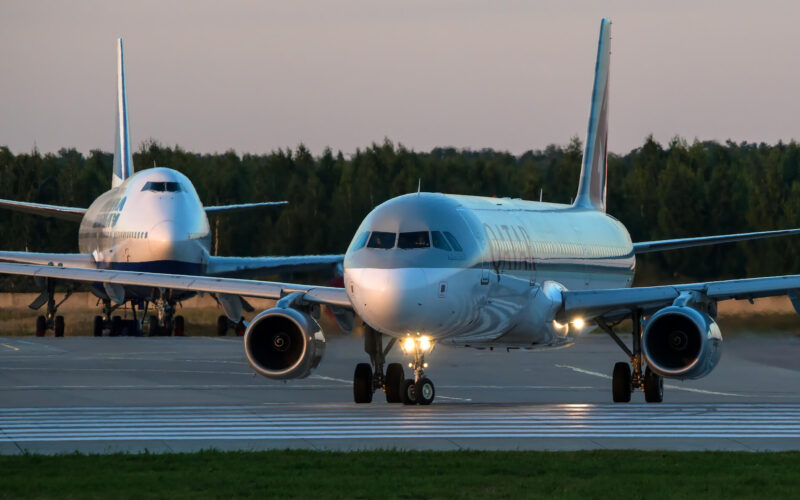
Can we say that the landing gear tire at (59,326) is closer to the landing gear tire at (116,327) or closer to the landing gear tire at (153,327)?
the landing gear tire at (116,327)

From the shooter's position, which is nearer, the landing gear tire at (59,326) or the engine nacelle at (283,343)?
the engine nacelle at (283,343)

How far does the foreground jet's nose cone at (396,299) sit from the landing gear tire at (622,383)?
197 inches

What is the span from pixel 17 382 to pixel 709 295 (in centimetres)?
1436

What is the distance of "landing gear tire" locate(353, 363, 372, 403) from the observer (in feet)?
82.4

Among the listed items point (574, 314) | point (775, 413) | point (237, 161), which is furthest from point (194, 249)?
point (237, 161)

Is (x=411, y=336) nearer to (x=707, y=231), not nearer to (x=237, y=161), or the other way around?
(x=707, y=231)

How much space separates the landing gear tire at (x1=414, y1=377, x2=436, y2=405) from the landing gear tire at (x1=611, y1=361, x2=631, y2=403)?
369 cm

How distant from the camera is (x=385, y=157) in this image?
92000 millimetres

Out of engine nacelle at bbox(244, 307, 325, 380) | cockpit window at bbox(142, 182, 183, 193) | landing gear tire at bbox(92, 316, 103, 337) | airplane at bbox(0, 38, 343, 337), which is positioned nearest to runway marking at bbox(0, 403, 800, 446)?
engine nacelle at bbox(244, 307, 325, 380)

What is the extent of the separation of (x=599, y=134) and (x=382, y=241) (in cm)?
1662

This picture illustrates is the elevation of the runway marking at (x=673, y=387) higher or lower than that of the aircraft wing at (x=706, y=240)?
lower

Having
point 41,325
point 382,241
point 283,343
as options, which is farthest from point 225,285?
point 41,325

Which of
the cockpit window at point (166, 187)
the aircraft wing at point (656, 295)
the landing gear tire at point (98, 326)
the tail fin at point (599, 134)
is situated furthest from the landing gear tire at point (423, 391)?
the landing gear tire at point (98, 326)

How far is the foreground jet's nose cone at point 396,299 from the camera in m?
22.2
